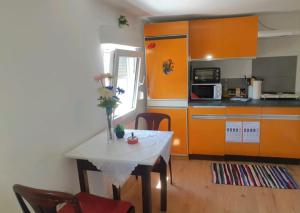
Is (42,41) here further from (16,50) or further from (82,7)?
(82,7)

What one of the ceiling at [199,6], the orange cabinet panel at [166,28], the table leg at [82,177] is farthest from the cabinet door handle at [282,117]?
the table leg at [82,177]

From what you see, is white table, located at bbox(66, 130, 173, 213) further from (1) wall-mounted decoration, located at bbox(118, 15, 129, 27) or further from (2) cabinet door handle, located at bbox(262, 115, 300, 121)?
(2) cabinet door handle, located at bbox(262, 115, 300, 121)

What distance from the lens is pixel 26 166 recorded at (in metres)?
1.49

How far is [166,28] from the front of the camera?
3.49 meters

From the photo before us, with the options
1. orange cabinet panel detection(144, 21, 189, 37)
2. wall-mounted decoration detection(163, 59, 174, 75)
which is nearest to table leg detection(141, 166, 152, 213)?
wall-mounted decoration detection(163, 59, 174, 75)

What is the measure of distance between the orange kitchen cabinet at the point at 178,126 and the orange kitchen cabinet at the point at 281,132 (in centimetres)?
112

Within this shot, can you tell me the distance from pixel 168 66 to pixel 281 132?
188cm

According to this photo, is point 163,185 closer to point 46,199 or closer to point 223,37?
point 46,199

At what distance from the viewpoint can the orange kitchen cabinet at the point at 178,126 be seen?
366cm

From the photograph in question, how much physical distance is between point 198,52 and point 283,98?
1464mm

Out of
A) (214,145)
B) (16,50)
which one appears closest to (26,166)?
(16,50)

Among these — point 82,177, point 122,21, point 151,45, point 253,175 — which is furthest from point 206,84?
point 82,177

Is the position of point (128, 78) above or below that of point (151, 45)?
below

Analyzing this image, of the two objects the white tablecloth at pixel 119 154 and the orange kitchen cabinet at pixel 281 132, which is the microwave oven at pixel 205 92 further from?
the white tablecloth at pixel 119 154
